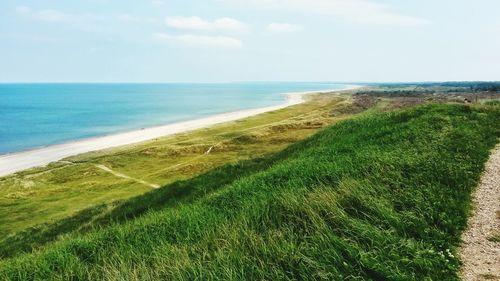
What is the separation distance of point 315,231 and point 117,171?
194ft

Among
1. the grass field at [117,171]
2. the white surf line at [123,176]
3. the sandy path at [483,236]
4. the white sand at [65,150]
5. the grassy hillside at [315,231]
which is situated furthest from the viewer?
the white sand at [65,150]

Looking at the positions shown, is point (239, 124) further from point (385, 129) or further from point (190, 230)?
point (190, 230)

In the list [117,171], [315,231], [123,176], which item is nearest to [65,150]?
[117,171]

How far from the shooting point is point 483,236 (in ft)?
45.3

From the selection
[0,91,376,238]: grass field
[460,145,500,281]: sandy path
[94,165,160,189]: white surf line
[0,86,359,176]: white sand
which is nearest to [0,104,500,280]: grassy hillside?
[460,145,500,281]: sandy path

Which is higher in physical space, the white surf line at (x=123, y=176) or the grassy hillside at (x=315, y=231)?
the grassy hillside at (x=315, y=231)

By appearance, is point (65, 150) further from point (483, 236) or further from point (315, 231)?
point (483, 236)

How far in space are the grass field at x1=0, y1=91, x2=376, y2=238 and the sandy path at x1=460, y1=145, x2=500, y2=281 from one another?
112ft

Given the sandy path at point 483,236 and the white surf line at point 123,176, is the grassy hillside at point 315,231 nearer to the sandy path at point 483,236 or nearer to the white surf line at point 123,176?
the sandy path at point 483,236

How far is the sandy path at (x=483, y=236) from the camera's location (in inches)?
466

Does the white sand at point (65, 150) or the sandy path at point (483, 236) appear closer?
the sandy path at point (483, 236)

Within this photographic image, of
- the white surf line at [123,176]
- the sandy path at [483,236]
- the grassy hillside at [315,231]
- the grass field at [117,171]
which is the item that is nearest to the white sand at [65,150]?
the grass field at [117,171]

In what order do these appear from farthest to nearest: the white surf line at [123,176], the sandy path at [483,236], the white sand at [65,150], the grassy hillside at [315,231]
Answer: the white sand at [65,150] → the white surf line at [123,176] → the grassy hillside at [315,231] → the sandy path at [483,236]

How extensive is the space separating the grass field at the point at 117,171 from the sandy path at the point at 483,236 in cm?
3422
